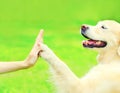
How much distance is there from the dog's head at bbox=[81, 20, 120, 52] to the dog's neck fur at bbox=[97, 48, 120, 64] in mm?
39

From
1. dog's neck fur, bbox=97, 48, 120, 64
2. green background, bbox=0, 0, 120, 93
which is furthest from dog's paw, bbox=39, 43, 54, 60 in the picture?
green background, bbox=0, 0, 120, 93

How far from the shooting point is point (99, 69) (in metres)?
3.51

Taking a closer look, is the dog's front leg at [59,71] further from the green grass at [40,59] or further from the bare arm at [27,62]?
the green grass at [40,59]

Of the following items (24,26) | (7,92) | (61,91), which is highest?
(61,91)

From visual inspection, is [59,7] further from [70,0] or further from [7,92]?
[7,92]

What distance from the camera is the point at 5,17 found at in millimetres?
9492

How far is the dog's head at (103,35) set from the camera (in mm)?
3545

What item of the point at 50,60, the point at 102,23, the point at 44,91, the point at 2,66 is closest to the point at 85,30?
the point at 102,23

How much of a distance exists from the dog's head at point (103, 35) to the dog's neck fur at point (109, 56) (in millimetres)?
39

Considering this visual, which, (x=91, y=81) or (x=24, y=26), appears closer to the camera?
(x=91, y=81)

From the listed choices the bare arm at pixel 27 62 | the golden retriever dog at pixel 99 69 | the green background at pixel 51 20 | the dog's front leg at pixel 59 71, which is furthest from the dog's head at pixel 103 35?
the green background at pixel 51 20

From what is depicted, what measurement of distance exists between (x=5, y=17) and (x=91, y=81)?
6.26m

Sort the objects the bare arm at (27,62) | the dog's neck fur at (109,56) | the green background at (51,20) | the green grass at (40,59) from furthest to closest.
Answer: the green background at (51,20), the green grass at (40,59), the dog's neck fur at (109,56), the bare arm at (27,62)

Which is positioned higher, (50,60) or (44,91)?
(50,60)
